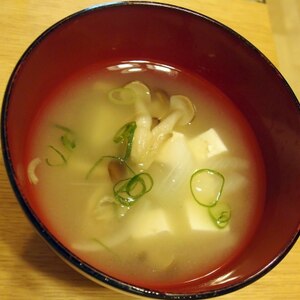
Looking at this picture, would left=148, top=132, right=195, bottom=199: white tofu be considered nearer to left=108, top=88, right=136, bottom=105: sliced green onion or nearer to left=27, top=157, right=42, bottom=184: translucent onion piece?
left=108, top=88, right=136, bottom=105: sliced green onion

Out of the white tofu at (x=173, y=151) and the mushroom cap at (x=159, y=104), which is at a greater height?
the mushroom cap at (x=159, y=104)

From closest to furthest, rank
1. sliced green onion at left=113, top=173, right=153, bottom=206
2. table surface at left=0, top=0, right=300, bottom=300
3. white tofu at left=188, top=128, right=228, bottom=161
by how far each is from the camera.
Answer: table surface at left=0, top=0, right=300, bottom=300
sliced green onion at left=113, top=173, right=153, bottom=206
white tofu at left=188, top=128, right=228, bottom=161

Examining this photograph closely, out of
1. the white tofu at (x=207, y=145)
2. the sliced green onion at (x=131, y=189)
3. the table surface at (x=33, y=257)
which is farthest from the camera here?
the white tofu at (x=207, y=145)

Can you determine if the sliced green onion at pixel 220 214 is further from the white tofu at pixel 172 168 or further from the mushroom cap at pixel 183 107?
the mushroom cap at pixel 183 107

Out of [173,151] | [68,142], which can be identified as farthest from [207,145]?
[68,142]

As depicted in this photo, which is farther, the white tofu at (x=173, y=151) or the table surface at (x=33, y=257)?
the white tofu at (x=173, y=151)

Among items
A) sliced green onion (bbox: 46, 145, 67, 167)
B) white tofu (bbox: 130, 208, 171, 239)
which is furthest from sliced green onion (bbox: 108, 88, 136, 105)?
white tofu (bbox: 130, 208, 171, 239)

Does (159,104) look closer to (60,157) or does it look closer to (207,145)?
(207,145)

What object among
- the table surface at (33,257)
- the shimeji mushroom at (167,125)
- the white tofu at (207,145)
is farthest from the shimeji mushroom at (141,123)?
the table surface at (33,257)
